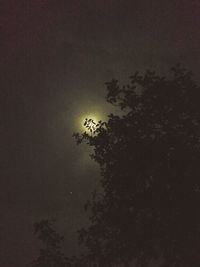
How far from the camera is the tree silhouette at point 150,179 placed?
13.2 metres

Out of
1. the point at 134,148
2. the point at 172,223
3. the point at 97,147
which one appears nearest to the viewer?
the point at 172,223

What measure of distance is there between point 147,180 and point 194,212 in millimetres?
1677

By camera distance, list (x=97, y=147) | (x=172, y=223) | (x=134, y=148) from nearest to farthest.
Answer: (x=172, y=223) → (x=134, y=148) → (x=97, y=147)

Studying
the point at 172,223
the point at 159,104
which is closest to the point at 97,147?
the point at 159,104

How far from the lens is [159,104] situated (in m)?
14.3

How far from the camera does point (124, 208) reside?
1370cm

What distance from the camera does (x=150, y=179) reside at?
13656mm

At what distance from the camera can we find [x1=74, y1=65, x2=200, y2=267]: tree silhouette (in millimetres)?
13172

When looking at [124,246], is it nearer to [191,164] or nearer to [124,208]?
[124,208]

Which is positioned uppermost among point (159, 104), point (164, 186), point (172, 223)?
point (159, 104)

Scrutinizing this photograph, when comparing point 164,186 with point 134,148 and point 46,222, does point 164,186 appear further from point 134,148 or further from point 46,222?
point 46,222

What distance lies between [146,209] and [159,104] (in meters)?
3.35

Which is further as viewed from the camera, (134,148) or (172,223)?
(134,148)

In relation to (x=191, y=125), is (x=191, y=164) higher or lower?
lower
